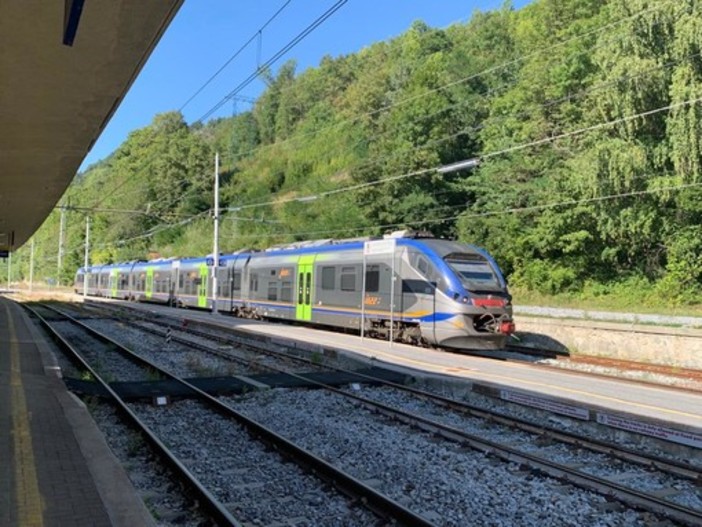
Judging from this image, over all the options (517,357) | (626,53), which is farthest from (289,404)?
(626,53)

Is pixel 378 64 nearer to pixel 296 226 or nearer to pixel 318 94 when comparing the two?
pixel 318 94

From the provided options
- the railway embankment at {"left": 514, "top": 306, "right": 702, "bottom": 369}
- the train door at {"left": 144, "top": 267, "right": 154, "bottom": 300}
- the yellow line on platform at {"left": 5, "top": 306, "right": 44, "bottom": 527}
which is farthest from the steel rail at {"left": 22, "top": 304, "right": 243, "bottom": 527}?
the train door at {"left": 144, "top": 267, "right": 154, "bottom": 300}

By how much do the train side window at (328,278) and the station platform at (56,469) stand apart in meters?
12.3

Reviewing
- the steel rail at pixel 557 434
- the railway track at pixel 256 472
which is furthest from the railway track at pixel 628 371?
the railway track at pixel 256 472

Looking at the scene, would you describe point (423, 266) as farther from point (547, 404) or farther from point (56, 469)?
point (56, 469)

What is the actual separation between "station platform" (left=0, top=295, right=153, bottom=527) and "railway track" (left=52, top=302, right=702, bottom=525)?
2.81m

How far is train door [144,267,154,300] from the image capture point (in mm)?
45422

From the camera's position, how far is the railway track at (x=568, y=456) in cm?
590

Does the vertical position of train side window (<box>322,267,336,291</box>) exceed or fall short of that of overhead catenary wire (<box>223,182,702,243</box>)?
it falls short

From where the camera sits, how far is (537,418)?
374 inches

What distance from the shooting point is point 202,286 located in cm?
3566

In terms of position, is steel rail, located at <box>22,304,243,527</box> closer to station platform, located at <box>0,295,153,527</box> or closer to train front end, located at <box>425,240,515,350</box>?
station platform, located at <box>0,295,153,527</box>

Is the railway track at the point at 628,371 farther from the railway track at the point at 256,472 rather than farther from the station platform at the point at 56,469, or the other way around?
the station platform at the point at 56,469

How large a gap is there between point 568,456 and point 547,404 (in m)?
2.22
